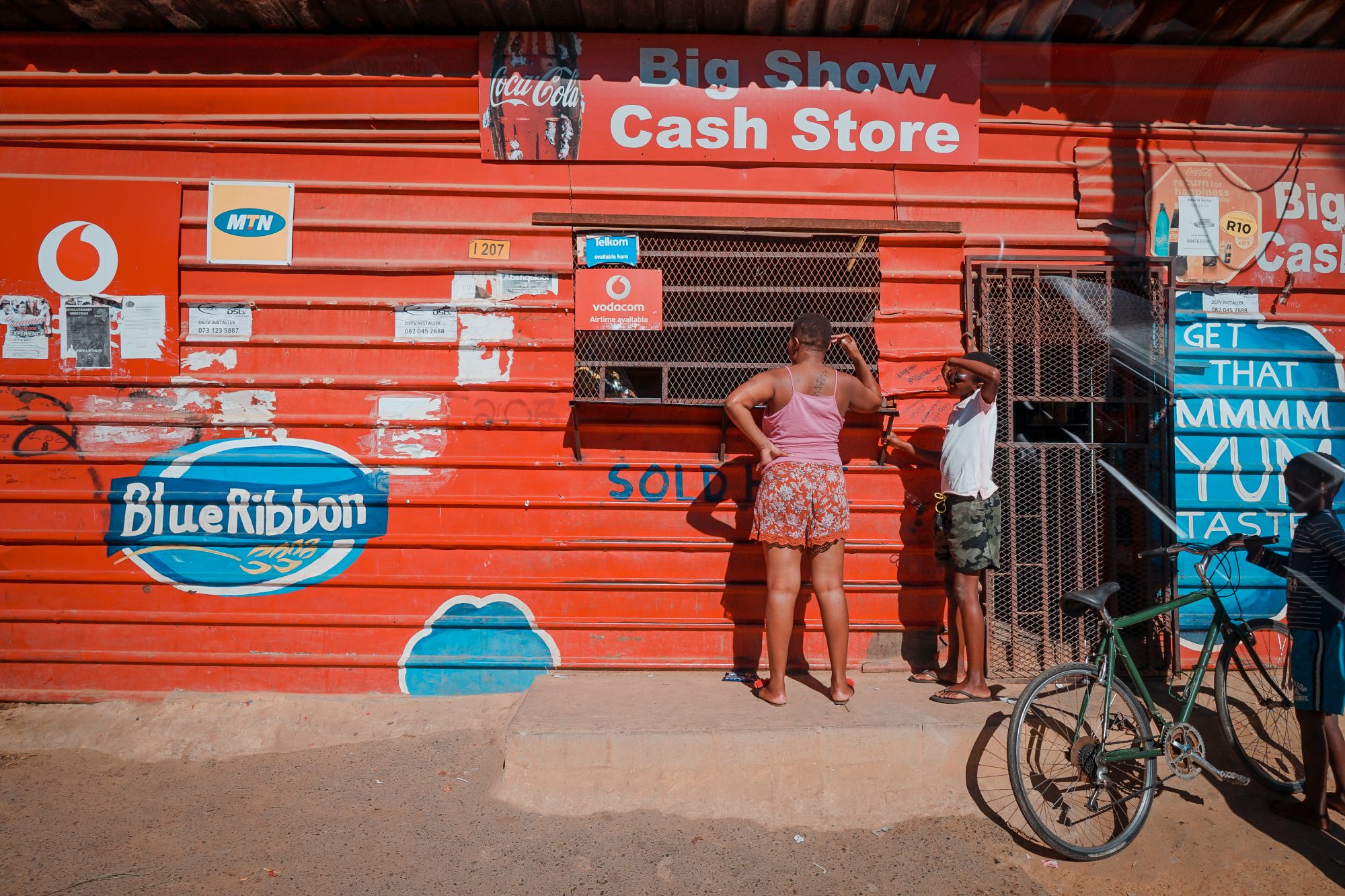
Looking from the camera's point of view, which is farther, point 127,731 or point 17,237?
point 17,237

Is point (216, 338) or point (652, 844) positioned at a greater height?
point (216, 338)

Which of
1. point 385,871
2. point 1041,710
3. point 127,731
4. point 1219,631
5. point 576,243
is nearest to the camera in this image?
point 385,871

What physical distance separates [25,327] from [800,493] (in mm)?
4628

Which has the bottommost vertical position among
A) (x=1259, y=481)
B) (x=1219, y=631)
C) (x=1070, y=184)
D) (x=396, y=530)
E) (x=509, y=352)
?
(x=1219, y=631)

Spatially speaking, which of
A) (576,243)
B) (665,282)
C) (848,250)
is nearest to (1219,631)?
(848,250)

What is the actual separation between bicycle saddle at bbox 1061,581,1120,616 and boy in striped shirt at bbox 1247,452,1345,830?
78 centimetres

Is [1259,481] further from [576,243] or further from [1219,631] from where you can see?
[576,243]

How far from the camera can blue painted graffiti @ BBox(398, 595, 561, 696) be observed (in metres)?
4.67

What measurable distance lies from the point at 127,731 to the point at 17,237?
2953mm

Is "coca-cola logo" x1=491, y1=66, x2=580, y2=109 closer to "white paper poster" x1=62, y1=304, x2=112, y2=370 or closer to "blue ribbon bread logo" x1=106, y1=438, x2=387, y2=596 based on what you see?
"blue ribbon bread logo" x1=106, y1=438, x2=387, y2=596

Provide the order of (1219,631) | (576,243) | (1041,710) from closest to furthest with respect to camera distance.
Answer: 1. (1041,710)
2. (1219,631)
3. (576,243)

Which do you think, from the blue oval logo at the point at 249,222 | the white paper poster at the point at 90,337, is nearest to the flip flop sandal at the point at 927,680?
the blue oval logo at the point at 249,222

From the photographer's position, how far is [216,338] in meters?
4.73

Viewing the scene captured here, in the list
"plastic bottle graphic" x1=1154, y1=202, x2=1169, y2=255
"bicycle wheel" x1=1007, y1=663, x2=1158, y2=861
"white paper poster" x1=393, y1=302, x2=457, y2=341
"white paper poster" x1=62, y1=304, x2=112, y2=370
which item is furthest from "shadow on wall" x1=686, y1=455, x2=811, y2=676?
"white paper poster" x1=62, y1=304, x2=112, y2=370
